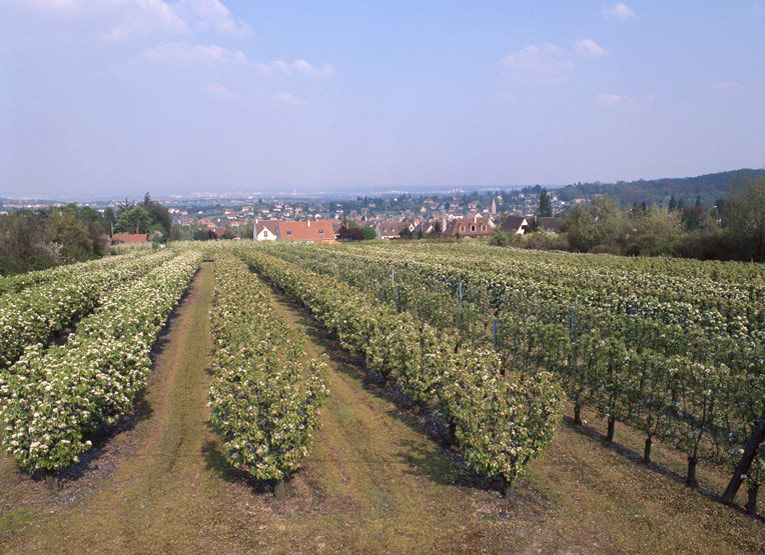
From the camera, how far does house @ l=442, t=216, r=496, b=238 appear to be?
373 feet

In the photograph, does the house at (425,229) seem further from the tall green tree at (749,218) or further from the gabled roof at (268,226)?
the tall green tree at (749,218)

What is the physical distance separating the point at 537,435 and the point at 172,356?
15.7 metres

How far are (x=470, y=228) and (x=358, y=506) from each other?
11035 cm

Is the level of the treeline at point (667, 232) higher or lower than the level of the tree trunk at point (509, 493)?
higher

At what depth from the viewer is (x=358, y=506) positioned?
900 centimetres

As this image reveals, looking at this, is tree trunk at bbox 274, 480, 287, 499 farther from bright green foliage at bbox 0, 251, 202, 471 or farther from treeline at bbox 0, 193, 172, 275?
treeline at bbox 0, 193, 172, 275

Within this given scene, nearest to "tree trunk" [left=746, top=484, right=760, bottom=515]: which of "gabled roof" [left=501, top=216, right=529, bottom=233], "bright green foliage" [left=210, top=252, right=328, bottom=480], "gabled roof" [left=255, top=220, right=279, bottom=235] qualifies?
"bright green foliage" [left=210, top=252, right=328, bottom=480]

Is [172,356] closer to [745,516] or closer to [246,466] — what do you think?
[246,466]

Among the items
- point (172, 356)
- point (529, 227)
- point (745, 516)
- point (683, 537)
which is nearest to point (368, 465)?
point (683, 537)

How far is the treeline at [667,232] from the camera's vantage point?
162 feet

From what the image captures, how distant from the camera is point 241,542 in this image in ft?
26.2

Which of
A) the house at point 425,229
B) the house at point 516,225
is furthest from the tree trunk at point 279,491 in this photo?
the house at point 516,225

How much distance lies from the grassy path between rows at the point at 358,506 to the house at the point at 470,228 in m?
104

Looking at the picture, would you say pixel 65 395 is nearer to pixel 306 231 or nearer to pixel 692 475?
pixel 692 475
